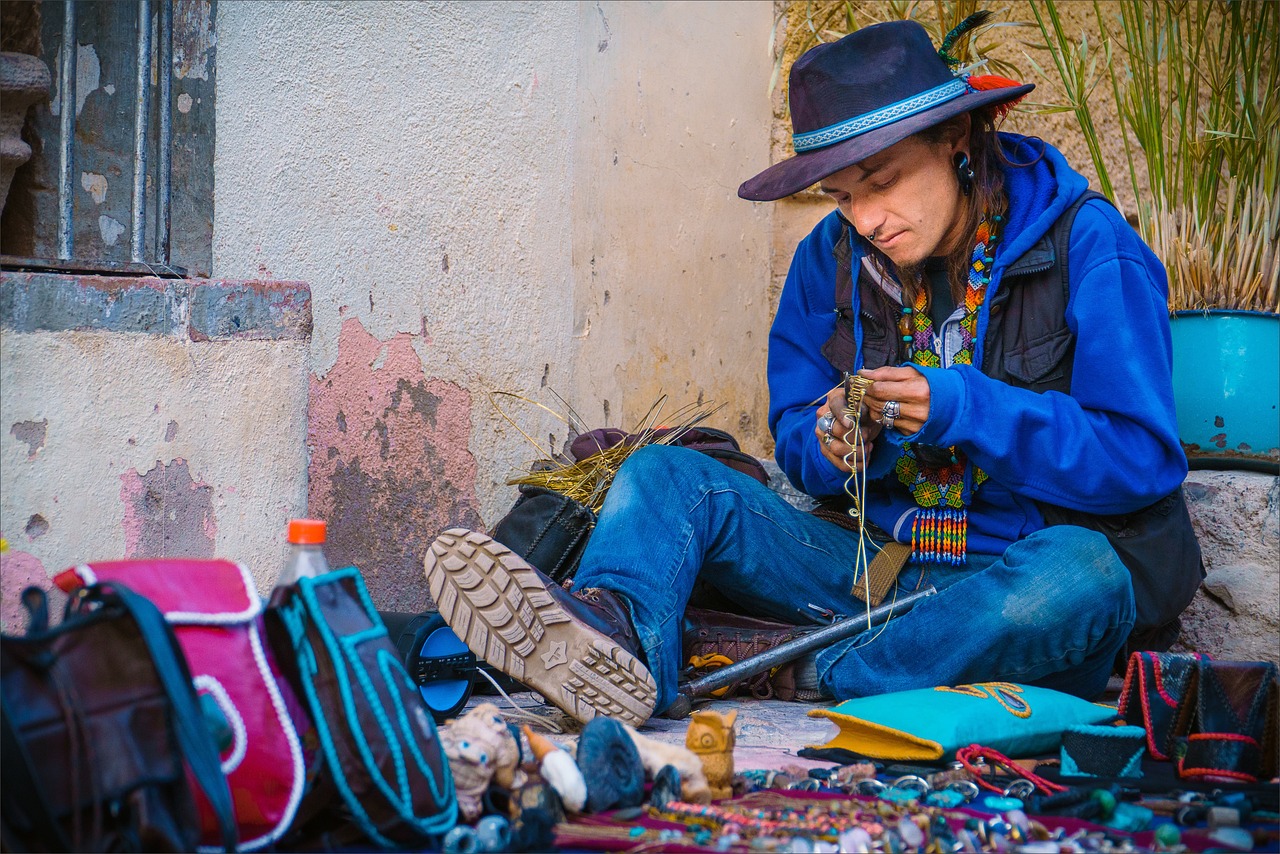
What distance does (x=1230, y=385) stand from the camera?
10.7ft

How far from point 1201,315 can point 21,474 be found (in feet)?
9.05

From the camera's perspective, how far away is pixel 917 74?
8.71 ft

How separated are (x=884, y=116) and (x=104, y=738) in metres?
1.90

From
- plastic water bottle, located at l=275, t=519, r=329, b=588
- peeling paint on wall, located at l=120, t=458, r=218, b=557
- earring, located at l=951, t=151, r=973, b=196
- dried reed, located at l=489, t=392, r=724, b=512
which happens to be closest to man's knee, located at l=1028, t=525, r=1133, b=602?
earring, located at l=951, t=151, r=973, b=196

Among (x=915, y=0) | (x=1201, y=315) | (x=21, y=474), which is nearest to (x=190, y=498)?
(x=21, y=474)

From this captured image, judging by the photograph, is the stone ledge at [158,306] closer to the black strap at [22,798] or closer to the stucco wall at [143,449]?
the stucco wall at [143,449]

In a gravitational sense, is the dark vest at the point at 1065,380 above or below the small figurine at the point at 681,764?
above

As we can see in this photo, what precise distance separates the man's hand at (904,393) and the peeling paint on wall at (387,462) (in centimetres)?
137

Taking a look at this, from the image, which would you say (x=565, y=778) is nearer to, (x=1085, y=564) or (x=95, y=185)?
(x=1085, y=564)

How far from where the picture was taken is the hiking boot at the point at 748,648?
2842 mm

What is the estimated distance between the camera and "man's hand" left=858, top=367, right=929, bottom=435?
2473mm

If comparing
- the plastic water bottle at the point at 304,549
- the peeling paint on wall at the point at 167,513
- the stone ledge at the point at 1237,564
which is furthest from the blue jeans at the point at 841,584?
the plastic water bottle at the point at 304,549

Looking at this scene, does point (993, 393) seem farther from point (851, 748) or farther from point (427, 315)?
point (427, 315)

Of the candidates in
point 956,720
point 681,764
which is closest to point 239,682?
point 681,764
